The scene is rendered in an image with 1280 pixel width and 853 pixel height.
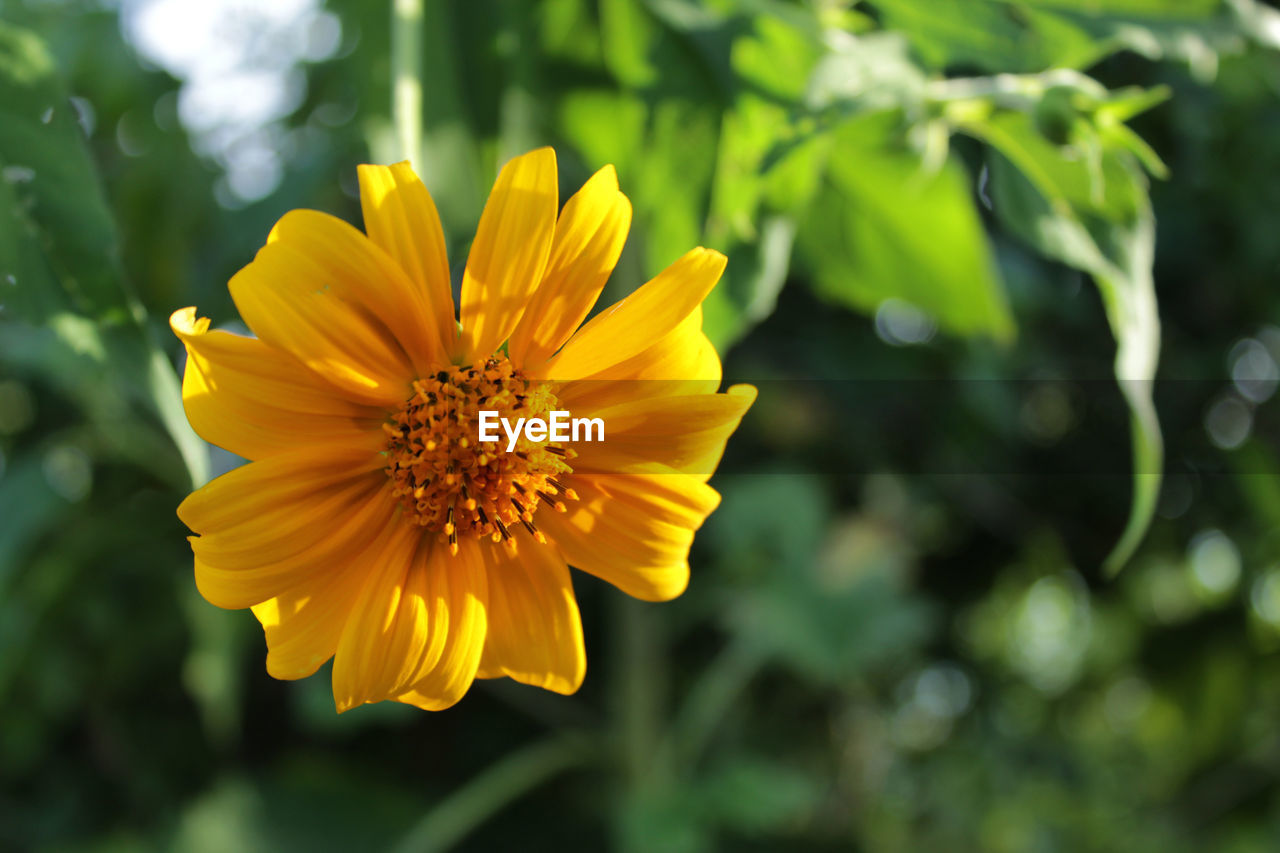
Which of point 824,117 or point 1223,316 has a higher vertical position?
point 824,117

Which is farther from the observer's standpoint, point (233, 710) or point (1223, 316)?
point (1223, 316)

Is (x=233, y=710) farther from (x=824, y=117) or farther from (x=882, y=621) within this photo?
(x=824, y=117)

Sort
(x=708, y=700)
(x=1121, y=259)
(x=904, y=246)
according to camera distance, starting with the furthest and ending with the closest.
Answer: (x=708, y=700)
(x=904, y=246)
(x=1121, y=259)

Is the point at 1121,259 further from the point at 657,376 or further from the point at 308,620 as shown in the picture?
the point at 308,620

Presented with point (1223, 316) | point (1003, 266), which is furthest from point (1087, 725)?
point (1003, 266)

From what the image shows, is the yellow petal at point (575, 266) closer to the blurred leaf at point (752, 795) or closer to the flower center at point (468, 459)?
the flower center at point (468, 459)

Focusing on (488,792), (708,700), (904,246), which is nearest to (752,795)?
(708,700)

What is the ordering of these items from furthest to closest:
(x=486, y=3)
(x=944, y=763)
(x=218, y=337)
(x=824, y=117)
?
(x=944, y=763)
(x=486, y=3)
(x=824, y=117)
(x=218, y=337)
